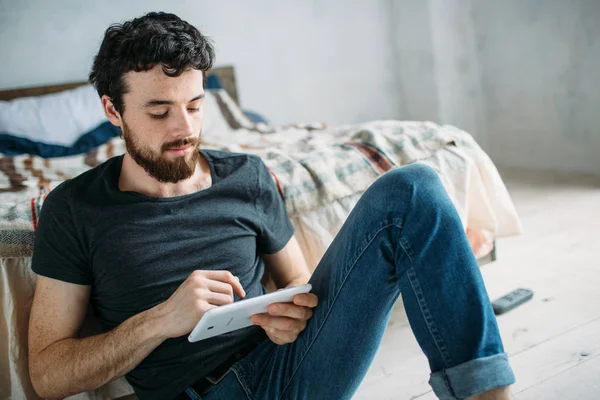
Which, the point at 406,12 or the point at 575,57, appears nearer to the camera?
the point at 575,57

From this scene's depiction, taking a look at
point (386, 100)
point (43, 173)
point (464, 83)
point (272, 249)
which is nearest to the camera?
point (272, 249)

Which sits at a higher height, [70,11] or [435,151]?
[70,11]

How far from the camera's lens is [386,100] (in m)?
4.25

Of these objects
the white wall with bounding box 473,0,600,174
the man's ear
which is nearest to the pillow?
the man's ear

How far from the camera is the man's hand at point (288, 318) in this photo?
3.25 ft

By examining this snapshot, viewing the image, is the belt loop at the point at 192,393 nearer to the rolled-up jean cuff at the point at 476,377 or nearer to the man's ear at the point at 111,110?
the rolled-up jean cuff at the point at 476,377

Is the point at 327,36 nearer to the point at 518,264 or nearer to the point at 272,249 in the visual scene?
the point at 518,264

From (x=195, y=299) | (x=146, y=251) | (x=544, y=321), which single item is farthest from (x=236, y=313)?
(x=544, y=321)

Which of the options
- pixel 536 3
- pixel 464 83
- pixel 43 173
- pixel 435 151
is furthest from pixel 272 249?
pixel 464 83

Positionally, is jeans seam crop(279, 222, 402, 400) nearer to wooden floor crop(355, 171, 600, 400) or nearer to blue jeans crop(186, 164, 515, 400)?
blue jeans crop(186, 164, 515, 400)

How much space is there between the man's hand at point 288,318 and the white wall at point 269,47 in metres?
2.54

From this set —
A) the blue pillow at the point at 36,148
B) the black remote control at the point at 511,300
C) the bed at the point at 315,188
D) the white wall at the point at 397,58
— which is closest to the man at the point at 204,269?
the bed at the point at 315,188

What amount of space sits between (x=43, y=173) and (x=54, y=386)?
1200 millimetres

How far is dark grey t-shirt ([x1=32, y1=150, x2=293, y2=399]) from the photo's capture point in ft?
3.58
